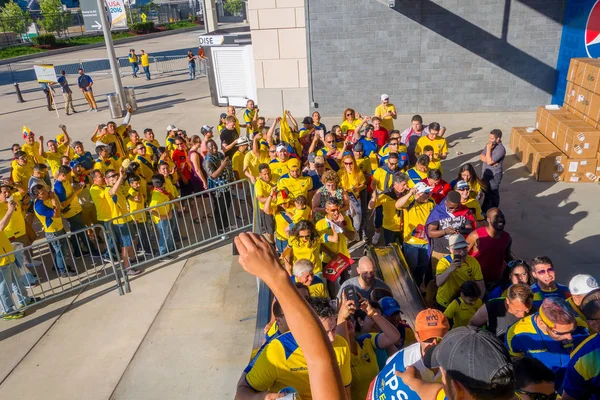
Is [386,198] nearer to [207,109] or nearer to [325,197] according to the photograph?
[325,197]

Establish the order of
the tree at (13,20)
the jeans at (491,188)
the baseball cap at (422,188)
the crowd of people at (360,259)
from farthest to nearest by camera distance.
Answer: the tree at (13,20)
the jeans at (491,188)
the baseball cap at (422,188)
the crowd of people at (360,259)

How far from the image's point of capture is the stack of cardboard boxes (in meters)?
9.87

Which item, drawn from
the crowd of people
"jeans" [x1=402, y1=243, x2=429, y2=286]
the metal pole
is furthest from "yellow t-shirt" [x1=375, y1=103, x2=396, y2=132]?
the metal pole

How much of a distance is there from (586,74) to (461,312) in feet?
28.1

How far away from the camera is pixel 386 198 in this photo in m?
6.82

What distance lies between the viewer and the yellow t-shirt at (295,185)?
694 cm

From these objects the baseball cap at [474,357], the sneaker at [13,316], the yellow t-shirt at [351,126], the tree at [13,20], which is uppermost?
the tree at [13,20]

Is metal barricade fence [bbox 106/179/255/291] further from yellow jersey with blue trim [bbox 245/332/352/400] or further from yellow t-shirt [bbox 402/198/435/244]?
yellow jersey with blue trim [bbox 245/332/352/400]

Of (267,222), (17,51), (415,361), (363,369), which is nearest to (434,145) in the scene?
(267,222)

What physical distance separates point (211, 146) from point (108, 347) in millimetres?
3785

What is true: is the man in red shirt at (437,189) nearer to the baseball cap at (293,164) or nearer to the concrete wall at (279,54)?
the baseball cap at (293,164)

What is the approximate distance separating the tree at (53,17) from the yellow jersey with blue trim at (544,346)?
50.5m

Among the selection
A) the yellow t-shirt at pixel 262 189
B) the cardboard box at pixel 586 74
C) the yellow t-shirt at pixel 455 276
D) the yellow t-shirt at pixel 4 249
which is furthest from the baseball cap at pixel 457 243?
the cardboard box at pixel 586 74

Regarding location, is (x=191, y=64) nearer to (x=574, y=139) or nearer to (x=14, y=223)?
(x=14, y=223)
